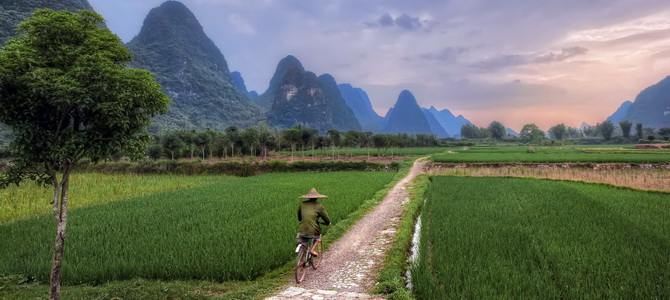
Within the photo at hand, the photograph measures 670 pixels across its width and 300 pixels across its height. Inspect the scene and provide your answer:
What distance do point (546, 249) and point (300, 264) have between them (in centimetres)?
610

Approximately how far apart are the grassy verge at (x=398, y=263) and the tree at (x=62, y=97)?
530cm

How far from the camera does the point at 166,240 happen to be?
8.47m

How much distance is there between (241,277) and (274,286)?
0.98 meters

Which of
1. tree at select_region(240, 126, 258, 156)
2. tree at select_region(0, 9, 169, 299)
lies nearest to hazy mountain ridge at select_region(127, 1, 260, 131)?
tree at select_region(240, 126, 258, 156)

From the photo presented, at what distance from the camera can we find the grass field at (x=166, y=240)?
6570 mm

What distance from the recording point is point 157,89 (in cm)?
563

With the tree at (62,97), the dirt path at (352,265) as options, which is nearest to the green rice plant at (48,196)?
the tree at (62,97)

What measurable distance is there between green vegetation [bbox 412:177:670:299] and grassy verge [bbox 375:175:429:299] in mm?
407

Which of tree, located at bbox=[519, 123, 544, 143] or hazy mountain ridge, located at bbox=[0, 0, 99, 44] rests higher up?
hazy mountain ridge, located at bbox=[0, 0, 99, 44]

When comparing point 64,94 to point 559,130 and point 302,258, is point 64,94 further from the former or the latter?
point 559,130

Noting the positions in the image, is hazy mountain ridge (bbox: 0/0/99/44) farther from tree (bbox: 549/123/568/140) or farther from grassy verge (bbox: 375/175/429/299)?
tree (bbox: 549/123/568/140)

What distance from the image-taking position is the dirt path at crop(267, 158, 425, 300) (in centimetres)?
554

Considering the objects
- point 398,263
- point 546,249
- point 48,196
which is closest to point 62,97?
point 398,263

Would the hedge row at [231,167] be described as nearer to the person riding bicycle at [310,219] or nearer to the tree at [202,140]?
the tree at [202,140]
